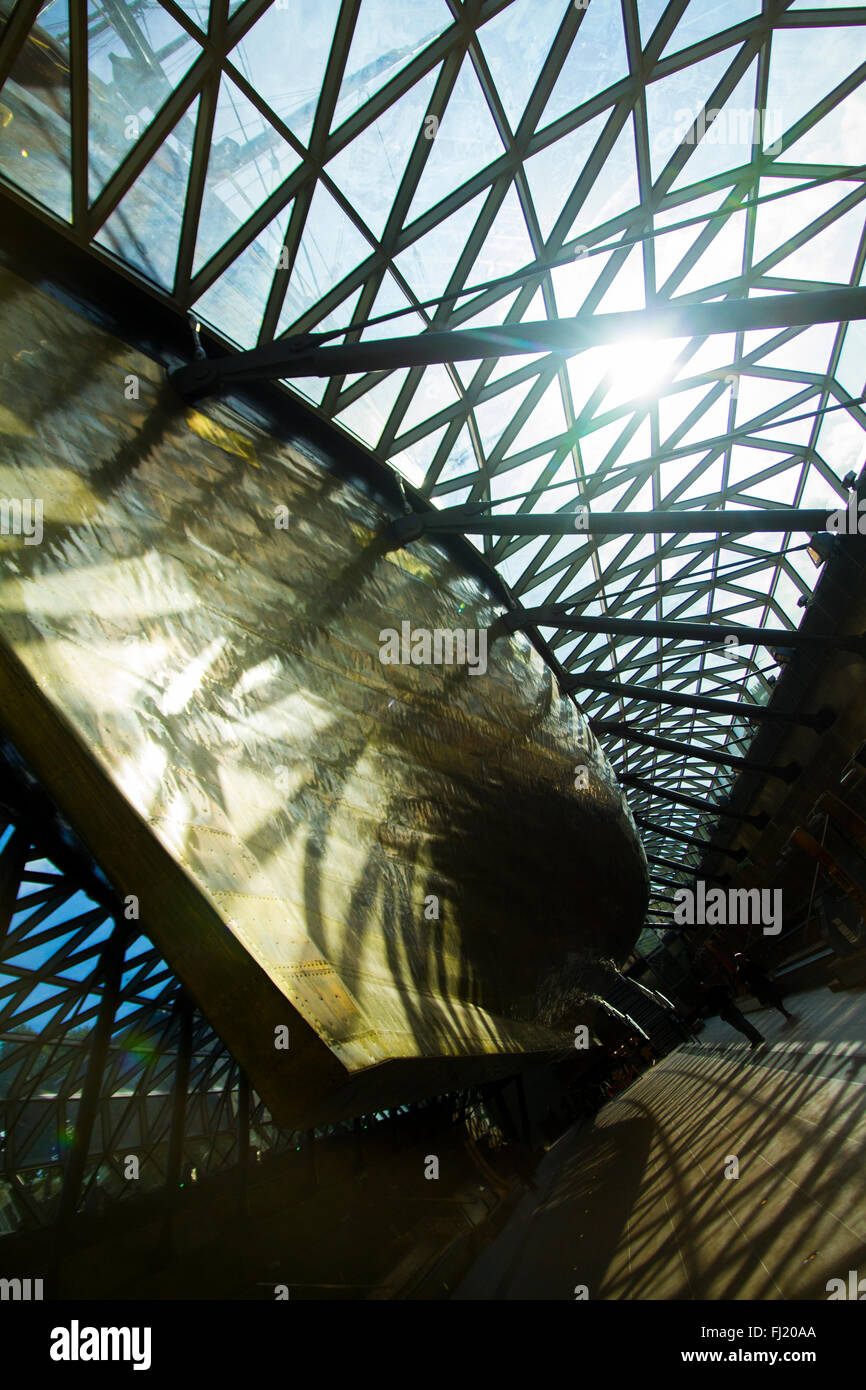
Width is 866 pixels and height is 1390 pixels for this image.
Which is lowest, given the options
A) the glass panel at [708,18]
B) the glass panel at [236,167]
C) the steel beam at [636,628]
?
the steel beam at [636,628]

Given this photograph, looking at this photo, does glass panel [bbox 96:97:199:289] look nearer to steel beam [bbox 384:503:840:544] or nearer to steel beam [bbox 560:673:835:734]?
steel beam [bbox 384:503:840:544]

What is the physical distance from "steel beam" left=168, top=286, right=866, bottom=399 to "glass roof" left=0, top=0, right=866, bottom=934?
1.60 feet

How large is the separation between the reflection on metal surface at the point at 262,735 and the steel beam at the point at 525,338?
25.3 inches

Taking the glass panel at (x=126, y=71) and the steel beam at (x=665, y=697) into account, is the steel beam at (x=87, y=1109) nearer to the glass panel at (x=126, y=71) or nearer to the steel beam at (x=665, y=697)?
the steel beam at (x=665, y=697)

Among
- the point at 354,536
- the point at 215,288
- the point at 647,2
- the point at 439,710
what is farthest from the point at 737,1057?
the point at 647,2

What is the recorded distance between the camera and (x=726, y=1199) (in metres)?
6.83

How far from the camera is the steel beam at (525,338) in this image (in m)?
7.09

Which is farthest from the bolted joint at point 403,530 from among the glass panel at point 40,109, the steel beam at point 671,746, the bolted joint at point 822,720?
the bolted joint at point 822,720

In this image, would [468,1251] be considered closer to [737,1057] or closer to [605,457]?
[737,1057]

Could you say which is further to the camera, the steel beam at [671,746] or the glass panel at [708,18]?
the steel beam at [671,746]

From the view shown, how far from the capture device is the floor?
5.07 meters

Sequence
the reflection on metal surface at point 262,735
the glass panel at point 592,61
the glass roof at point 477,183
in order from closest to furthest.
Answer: the reflection on metal surface at point 262,735
the glass roof at point 477,183
the glass panel at point 592,61

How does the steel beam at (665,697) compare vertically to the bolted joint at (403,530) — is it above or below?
below

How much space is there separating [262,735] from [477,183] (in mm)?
10258
